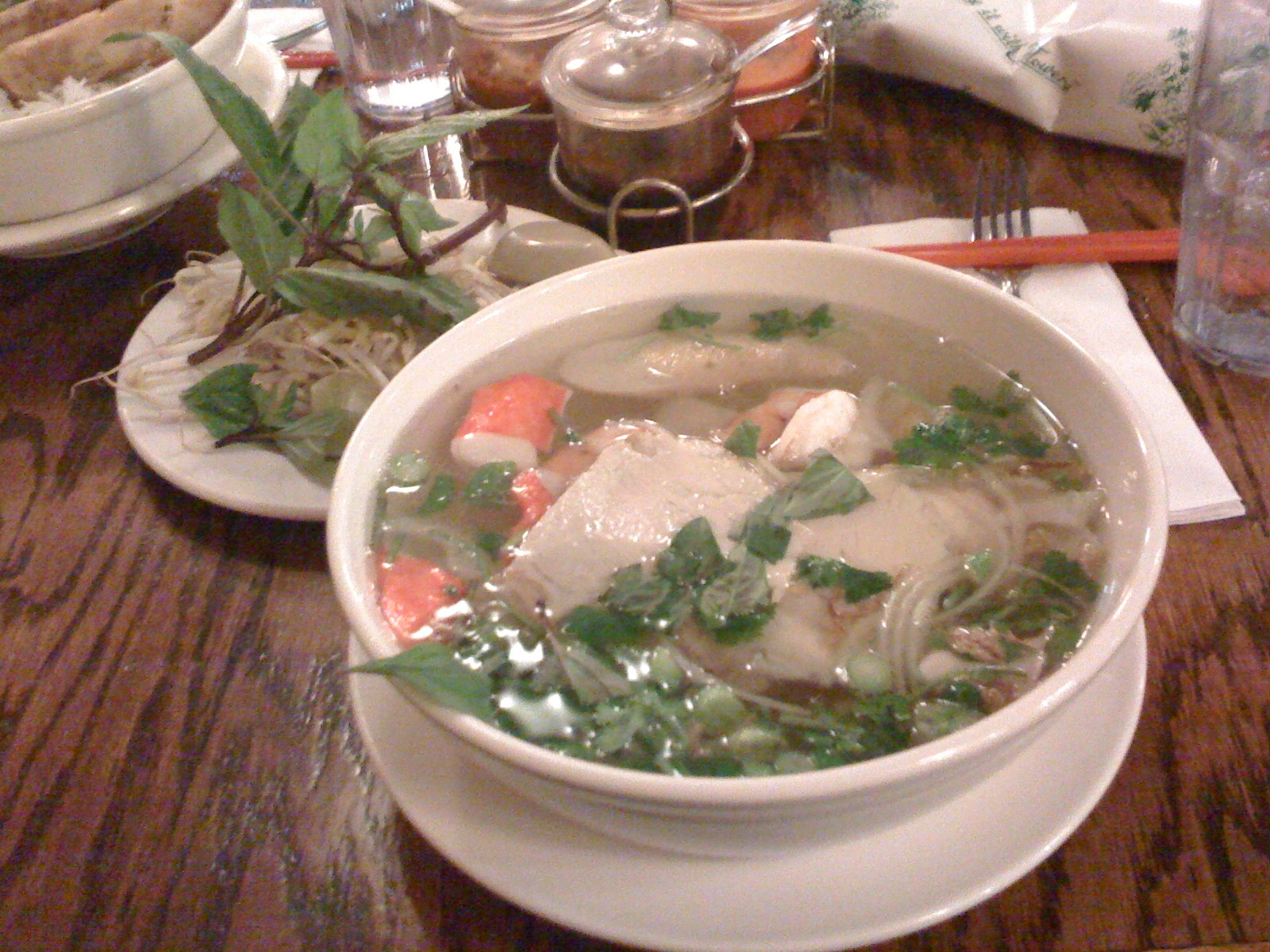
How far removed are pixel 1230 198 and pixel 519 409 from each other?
3.01 ft

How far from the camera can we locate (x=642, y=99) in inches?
52.8

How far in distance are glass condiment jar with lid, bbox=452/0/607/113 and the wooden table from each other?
30.7 inches

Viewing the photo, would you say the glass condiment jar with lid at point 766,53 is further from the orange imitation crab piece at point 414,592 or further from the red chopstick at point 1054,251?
the orange imitation crab piece at point 414,592

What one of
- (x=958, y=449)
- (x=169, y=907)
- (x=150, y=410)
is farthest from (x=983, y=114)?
(x=169, y=907)

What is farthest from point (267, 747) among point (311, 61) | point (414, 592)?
point (311, 61)

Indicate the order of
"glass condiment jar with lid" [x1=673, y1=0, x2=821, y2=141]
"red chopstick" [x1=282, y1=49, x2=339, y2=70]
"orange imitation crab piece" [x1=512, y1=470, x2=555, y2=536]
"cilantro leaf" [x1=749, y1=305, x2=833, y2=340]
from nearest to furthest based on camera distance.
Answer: "orange imitation crab piece" [x1=512, y1=470, x2=555, y2=536]
"cilantro leaf" [x1=749, y1=305, x2=833, y2=340]
"glass condiment jar with lid" [x1=673, y1=0, x2=821, y2=141]
"red chopstick" [x1=282, y1=49, x2=339, y2=70]

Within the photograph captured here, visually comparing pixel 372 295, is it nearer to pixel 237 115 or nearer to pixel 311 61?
pixel 237 115

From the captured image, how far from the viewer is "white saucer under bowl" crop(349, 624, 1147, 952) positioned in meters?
0.62

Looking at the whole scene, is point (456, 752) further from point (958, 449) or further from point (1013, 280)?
point (1013, 280)

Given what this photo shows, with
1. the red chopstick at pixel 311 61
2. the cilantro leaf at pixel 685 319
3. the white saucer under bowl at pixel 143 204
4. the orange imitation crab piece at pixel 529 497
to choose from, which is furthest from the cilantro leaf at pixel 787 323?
the red chopstick at pixel 311 61

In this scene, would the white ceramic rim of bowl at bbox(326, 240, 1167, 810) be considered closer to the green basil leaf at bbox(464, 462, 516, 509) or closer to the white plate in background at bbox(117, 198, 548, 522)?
the green basil leaf at bbox(464, 462, 516, 509)

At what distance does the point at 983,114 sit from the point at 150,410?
144cm

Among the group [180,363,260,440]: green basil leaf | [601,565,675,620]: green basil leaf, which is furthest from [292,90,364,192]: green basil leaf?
[601,565,675,620]: green basil leaf

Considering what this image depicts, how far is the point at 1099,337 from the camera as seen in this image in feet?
3.81
